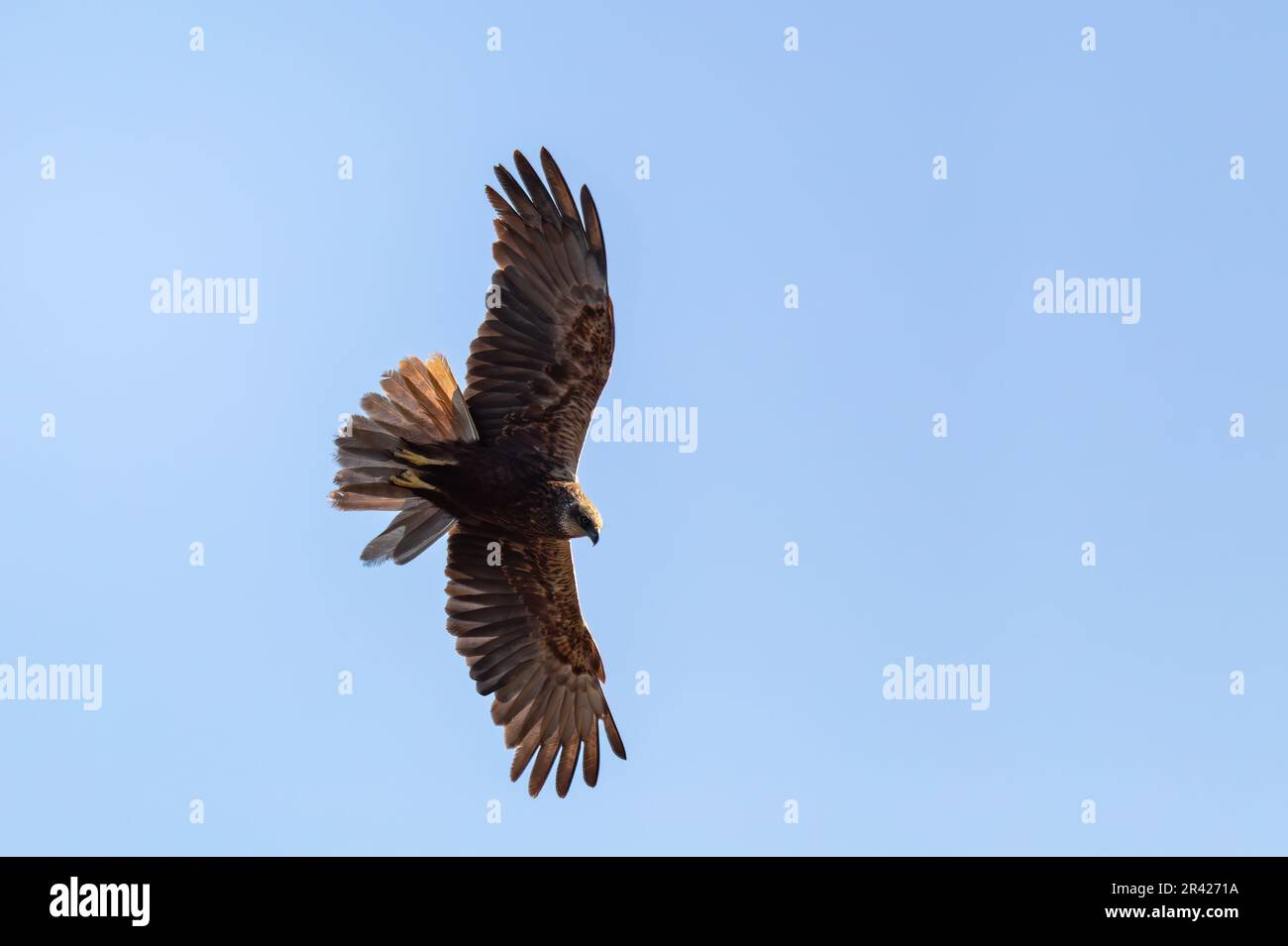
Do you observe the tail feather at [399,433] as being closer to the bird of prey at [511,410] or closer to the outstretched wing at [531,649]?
the bird of prey at [511,410]

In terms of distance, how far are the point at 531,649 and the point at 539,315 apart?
3485 millimetres

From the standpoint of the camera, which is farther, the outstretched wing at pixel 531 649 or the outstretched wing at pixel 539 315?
the outstretched wing at pixel 531 649

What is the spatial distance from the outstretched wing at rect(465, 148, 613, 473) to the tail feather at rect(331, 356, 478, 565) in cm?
28

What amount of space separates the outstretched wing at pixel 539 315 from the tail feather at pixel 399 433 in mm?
277

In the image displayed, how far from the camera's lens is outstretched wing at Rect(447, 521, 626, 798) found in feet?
48.3

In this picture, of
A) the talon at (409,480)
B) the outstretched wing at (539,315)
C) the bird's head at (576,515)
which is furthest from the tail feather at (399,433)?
the bird's head at (576,515)

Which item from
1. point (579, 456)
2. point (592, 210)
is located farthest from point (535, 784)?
point (592, 210)

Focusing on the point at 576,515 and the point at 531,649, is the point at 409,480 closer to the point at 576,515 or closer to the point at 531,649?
the point at 576,515

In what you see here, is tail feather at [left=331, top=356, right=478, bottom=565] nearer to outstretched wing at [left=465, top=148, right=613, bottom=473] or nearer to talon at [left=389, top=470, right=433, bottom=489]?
talon at [left=389, top=470, right=433, bottom=489]

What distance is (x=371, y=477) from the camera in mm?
13758

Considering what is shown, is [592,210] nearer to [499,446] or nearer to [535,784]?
[499,446]

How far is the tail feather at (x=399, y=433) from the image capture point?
44.0 feet

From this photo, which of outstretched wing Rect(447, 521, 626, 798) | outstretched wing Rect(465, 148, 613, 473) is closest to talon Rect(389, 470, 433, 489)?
outstretched wing Rect(465, 148, 613, 473)
